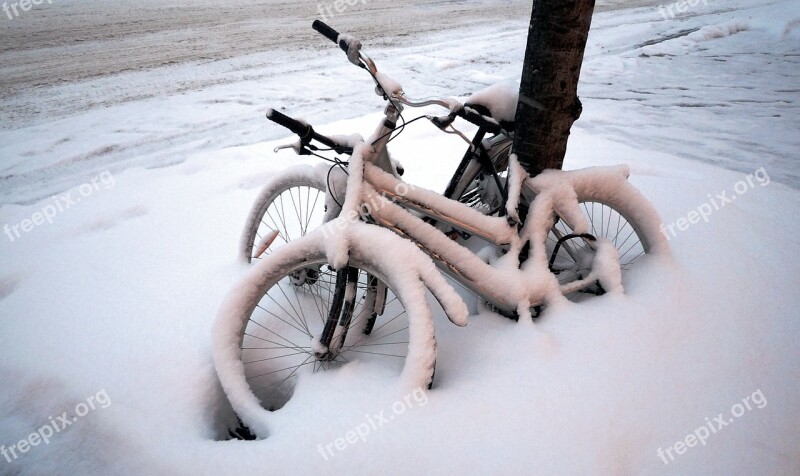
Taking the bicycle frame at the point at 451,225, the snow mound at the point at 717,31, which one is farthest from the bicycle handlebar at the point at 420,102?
the snow mound at the point at 717,31

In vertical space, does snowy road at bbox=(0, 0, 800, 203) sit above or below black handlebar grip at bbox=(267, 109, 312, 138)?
below

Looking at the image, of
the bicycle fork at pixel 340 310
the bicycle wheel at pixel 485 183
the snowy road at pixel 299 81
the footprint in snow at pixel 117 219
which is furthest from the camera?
the snowy road at pixel 299 81

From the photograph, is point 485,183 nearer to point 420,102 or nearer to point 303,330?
point 420,102

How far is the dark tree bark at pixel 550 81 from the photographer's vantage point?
201 cm

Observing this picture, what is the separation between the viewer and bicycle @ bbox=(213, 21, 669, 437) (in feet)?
5.50

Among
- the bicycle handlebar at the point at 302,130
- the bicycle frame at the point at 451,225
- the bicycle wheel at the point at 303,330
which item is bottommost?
the bicycle wheel at the point at 303,330

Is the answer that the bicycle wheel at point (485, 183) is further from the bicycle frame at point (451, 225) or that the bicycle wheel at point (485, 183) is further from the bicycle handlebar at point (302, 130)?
the bicycle handlebar at point (302, 130)

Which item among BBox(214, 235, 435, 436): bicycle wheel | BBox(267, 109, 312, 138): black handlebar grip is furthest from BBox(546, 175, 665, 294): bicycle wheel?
BBox(267, 109, 312, 138): black handlebar grip

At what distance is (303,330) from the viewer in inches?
88.8

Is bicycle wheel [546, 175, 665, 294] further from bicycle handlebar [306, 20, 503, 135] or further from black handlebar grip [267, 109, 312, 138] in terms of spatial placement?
black handlebar grip [267, 109, 312, 138]

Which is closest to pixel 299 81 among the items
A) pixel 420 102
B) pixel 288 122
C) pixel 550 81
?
pixel 550 81

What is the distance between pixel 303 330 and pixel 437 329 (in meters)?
0.70

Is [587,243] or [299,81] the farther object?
[299,81]

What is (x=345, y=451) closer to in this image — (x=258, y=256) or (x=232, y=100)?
(x=258, y=256)
